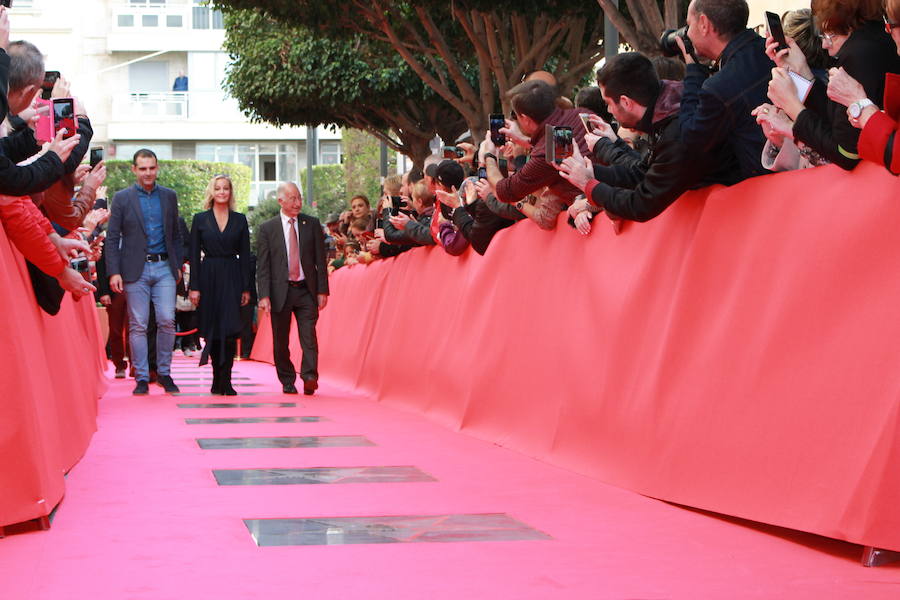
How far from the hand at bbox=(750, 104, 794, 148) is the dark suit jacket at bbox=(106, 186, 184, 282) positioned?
28.7 feet

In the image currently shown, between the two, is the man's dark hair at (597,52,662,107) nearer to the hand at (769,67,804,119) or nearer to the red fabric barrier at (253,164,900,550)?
the red fabric barrier at (253,164,900,550)

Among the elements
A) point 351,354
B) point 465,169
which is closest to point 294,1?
point 351,354

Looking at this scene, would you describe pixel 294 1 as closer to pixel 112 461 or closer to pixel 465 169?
pixel 465 169

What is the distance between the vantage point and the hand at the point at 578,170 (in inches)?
286

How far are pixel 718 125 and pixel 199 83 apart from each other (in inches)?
2771

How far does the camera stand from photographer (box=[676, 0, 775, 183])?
6.03 m

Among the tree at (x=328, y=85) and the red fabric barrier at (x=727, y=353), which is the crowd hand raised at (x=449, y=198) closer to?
the red fabric barrier at (x=727, y=353)

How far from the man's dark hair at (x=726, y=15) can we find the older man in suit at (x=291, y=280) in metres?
8.15

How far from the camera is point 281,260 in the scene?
46.2 ft

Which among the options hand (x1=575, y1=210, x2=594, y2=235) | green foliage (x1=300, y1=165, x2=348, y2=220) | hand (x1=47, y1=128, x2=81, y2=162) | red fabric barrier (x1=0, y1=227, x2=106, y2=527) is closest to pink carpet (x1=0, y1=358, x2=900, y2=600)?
red fabric barrier (x1=0, y1=227, x2=106, y2=527)

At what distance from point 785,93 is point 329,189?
5848 cm

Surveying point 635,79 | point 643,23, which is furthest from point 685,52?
point 643,23

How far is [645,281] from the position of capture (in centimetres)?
682

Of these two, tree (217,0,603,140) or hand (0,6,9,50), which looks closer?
hand (0,6,9,50)
